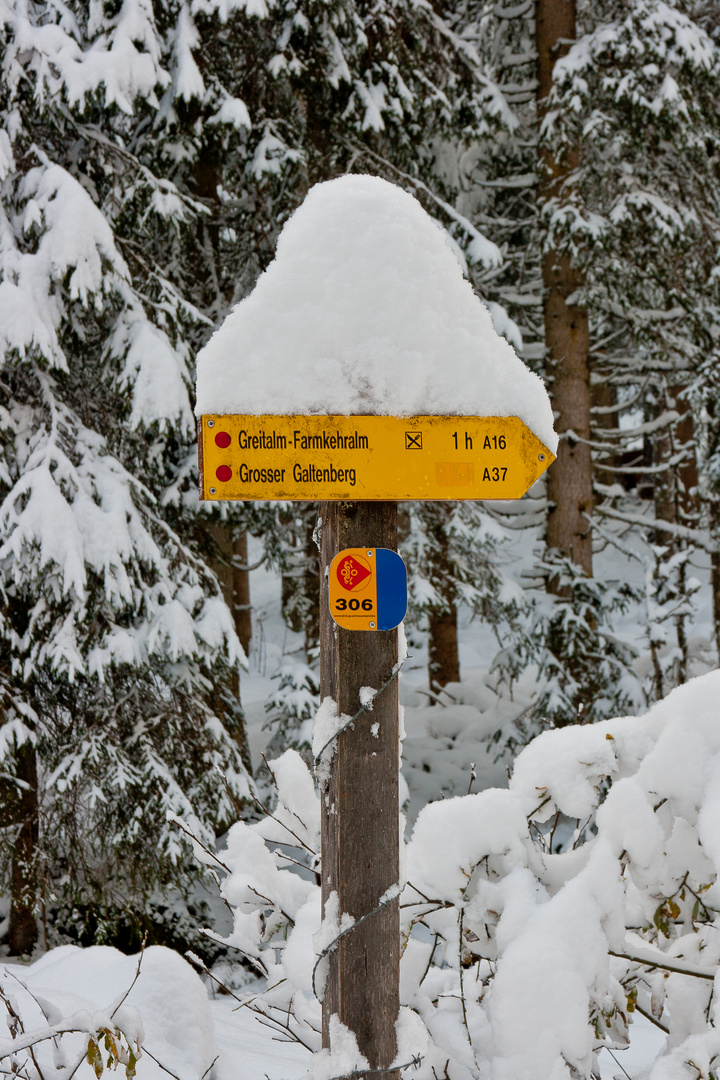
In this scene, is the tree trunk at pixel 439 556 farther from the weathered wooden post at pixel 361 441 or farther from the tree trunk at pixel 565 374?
the weathered wooden post at pixel 361 441

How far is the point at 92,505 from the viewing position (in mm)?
5777

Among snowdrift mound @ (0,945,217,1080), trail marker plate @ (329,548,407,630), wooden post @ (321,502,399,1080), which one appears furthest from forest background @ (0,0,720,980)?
trail marker plate @ (329,548,407,630)

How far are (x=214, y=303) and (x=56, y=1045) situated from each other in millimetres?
6723

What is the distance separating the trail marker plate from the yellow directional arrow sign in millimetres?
159

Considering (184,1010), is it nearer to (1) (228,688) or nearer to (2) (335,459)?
(2) (335,459)

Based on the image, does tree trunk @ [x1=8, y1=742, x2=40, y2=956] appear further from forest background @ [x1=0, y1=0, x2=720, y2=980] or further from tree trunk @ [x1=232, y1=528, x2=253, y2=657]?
tree trunk @ [x1=232, y1=528, x2=253, y2=657]

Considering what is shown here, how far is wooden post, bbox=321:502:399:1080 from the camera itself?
1.95 metres

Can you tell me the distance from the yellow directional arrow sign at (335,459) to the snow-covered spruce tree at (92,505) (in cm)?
392

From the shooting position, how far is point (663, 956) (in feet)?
7.07

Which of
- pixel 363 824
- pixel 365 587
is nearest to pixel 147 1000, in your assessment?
pixel 363 824

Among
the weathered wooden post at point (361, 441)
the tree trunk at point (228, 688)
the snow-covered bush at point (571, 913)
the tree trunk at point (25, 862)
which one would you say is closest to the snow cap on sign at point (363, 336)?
the weathered wooden post at point (361, 441)

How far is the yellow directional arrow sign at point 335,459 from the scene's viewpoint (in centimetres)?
184

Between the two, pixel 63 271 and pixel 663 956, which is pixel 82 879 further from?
pixel 663 956

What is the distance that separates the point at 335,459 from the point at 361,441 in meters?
0.07
